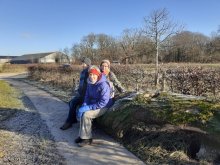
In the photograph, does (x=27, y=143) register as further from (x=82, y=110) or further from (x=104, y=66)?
(x=104, y=66)

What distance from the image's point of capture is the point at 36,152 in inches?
225

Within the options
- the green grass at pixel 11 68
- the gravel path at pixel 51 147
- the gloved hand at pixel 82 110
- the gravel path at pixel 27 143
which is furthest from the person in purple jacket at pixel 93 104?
the green grass at pixel 11 68

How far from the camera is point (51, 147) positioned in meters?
6.00

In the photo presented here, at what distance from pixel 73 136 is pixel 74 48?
2308 inches

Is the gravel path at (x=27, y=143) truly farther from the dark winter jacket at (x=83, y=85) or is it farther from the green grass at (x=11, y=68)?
the green grass at (x=11, y=68)

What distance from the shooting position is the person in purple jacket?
615 centimetres

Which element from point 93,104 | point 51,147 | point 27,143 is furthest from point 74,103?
point 51,147

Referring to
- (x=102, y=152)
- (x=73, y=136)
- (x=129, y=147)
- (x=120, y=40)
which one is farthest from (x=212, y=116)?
(x=120, y=40)

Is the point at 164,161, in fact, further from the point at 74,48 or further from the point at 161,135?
the point at 74,48

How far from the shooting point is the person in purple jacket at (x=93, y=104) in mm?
6148

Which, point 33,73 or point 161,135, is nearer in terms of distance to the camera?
point 161,135

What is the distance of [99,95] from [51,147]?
5.04 feet

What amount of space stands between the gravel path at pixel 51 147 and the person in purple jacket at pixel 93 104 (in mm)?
285

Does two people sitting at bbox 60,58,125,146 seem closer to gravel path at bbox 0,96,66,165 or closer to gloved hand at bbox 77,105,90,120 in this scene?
gloved hand at bbox 77,105,90,120
